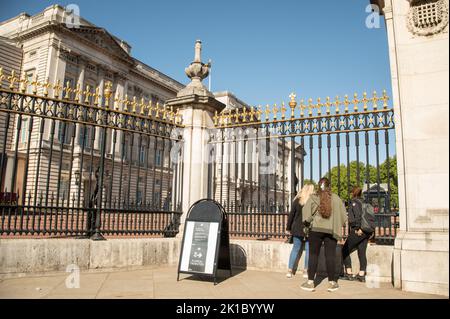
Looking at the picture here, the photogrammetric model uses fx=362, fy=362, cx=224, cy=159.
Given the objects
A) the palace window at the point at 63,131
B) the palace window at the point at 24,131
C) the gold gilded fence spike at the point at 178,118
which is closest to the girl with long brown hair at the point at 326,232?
the gold gilded fence spike at the point at 178,118

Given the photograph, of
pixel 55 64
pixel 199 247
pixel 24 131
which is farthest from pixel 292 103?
pixel 55 64

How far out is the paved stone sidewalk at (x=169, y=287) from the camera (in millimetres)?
5457

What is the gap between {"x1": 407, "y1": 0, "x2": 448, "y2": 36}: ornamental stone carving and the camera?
627 cm

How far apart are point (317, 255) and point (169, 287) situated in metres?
2.52

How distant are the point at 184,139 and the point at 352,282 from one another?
5.17 meters

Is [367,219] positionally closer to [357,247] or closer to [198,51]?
[357,247]

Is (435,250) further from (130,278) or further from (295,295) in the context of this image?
(130,278)

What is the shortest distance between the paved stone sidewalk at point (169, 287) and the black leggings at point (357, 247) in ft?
1.45

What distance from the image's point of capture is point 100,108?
8172 millimetres

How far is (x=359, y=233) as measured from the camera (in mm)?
6988

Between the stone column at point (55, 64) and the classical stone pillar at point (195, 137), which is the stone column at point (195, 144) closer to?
the classical stone pillar at point (195, 137)

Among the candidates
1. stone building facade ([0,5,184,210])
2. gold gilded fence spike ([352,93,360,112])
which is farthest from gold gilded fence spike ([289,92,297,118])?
stone building facade ([0,5,184,210])

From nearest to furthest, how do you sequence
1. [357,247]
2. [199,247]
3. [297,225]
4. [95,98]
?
[199,247], [357,247], [297,225], [95,98]
